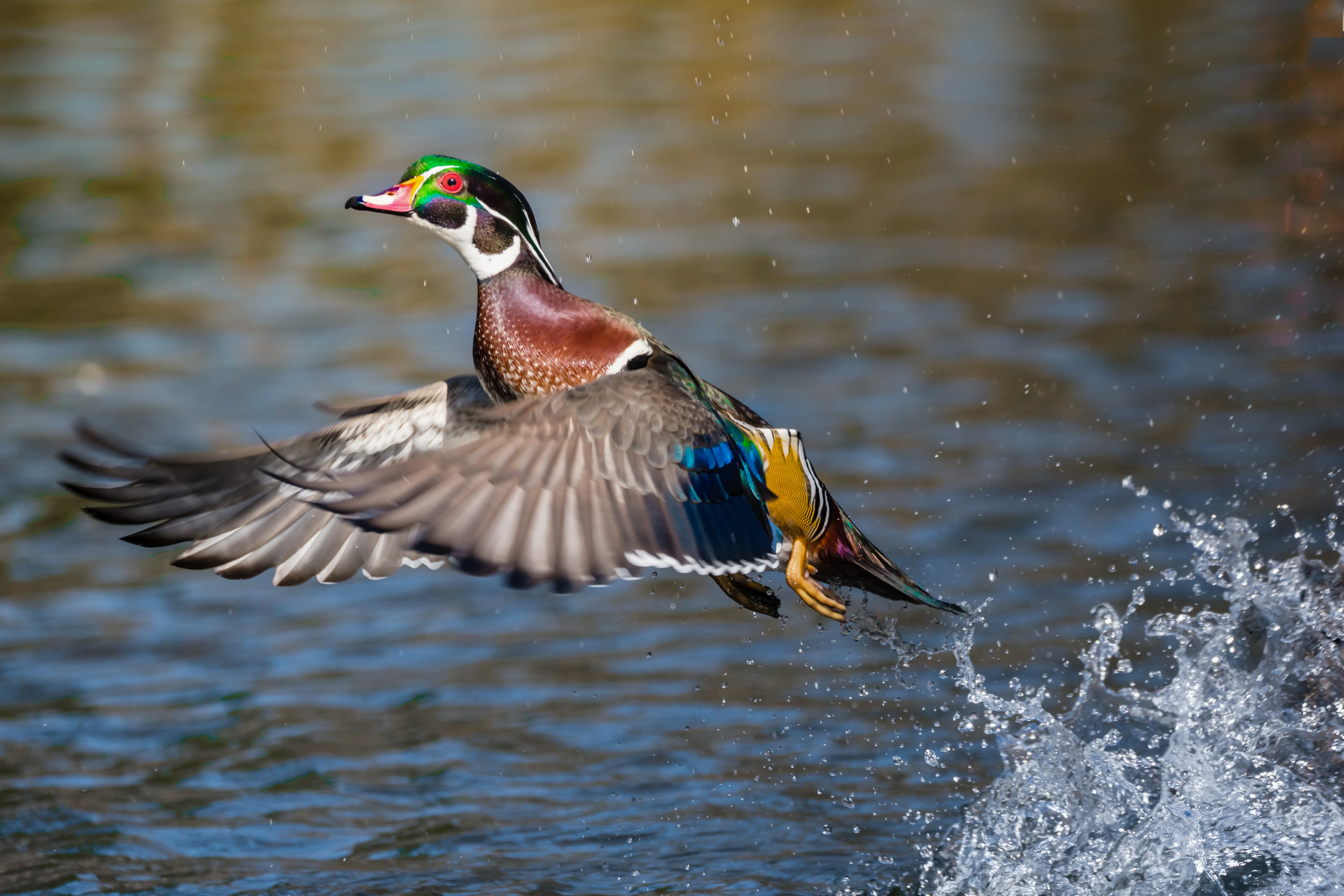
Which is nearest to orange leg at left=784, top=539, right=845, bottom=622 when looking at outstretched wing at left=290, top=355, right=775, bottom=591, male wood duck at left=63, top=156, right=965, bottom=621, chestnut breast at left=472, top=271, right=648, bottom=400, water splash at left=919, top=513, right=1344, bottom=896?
male wood duck at left=63, top=156, right=965, bottom=621

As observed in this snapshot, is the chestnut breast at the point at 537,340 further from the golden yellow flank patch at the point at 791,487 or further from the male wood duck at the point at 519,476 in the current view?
the golden yellow flank patch at the point at 791,487

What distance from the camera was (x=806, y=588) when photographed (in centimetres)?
407

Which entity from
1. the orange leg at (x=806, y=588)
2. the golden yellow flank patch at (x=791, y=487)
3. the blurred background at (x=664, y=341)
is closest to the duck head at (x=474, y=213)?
the golden yellow flank patch at (x=791, y=487)

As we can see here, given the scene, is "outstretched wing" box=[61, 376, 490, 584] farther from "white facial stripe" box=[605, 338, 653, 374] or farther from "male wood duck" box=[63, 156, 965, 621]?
"white facial stripe" box=[605, 338, 653, 374]

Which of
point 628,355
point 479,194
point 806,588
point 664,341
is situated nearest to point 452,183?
point 479,194

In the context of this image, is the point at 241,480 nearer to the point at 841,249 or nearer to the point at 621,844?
the point at 621,844

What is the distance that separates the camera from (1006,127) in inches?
466

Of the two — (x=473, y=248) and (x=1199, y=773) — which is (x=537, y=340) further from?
(x=1199, y=773)

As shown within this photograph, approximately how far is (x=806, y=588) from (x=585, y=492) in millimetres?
709

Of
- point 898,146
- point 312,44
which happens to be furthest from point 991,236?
point 312,44

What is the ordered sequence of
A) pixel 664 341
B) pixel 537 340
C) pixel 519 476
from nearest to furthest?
pixel 519 476 → pixel 537 340 → pixel 664 341

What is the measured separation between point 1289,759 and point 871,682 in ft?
4.57

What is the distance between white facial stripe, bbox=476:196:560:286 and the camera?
4105mm

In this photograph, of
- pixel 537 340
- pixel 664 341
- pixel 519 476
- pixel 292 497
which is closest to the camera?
pixel 519 476
